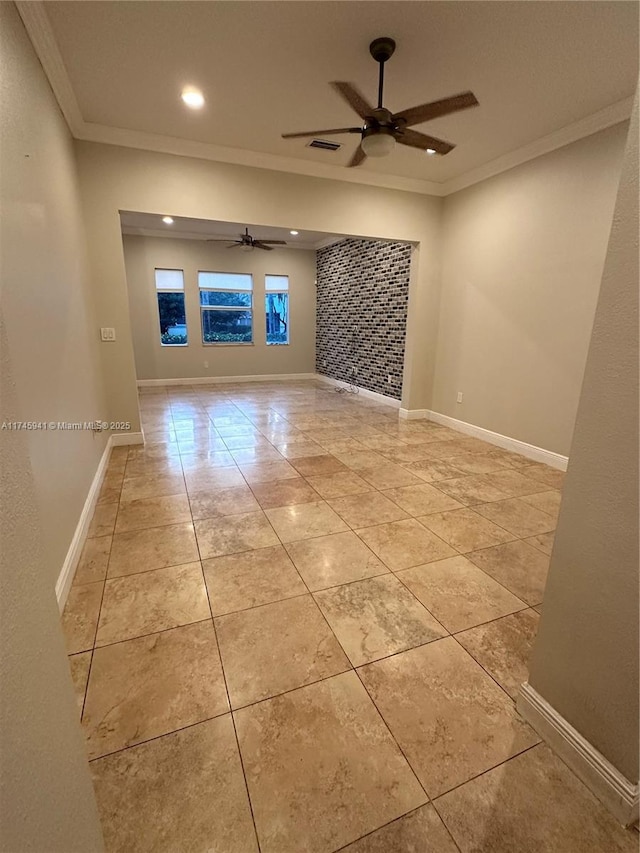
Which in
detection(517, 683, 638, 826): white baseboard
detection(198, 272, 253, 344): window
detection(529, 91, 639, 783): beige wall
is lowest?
detection(517, 683, 638, 826): white baseboard

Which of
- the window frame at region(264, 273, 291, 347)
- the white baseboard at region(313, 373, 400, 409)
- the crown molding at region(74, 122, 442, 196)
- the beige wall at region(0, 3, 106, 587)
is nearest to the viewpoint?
the beige wall at region(0, 3, 106, 587)

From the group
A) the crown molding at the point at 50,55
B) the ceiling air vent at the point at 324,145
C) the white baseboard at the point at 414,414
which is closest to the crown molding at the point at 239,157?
the crown molding at the point at 50,55

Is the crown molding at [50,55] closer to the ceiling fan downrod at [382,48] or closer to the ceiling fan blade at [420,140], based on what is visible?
the ceiling fan downrod at [382,48]

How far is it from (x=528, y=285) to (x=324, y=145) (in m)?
2.36

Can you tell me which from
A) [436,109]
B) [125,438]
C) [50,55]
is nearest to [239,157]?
[50,55]

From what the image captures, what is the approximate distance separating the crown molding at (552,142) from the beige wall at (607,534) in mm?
2974

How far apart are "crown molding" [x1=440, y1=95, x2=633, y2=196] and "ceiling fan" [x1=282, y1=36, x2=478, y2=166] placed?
4.40ft

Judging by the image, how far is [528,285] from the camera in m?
3.73

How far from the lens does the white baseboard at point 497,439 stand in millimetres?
3622

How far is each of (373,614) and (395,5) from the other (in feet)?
10.2

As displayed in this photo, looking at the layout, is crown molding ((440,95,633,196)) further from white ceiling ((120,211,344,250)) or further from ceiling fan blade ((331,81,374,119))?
white ceiling ((120,211,344,250))

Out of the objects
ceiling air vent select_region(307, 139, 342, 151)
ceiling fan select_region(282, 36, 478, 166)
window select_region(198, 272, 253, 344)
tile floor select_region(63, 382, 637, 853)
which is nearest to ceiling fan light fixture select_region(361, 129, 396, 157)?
ceiling fan select_region(282, 36, 478, 166)

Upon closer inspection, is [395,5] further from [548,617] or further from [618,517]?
[548,617]

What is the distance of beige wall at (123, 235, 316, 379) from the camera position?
286 inches
